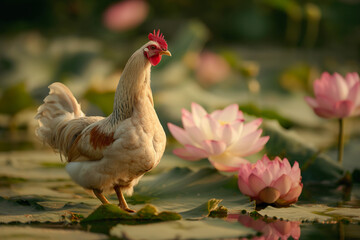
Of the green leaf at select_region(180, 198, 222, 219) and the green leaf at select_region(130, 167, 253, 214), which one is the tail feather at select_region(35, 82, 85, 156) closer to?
the green leaf at select_region(130, 167, 253, 214)

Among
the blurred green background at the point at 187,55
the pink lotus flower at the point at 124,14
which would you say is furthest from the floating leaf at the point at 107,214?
the pink lotus flower at the point at 124,14

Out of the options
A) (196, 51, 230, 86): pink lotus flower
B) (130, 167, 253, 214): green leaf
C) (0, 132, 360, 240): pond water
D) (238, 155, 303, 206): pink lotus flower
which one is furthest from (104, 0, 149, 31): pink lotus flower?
(238, 155, 303, 206): pink lotus flower

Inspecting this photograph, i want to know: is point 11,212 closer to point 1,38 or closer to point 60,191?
point 60,191

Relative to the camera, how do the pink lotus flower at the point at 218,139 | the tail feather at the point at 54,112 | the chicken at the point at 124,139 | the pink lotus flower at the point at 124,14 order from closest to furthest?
the chicken at the point at 124,139
the pink lotus flower at the point at 218,139
the tail feather at the point at 54,112
the pink lotus flower at the point at 124,14

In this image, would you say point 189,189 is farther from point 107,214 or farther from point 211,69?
point 211,69

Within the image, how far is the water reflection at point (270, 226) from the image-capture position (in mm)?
1521

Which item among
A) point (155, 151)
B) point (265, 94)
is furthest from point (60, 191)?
point (265, 94)

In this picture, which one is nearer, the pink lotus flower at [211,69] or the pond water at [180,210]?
the pond water at [180,210]

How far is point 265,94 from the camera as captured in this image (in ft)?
14.6

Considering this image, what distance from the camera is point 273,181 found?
1.85 m

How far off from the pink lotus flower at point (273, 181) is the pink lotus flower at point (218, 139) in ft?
0.74

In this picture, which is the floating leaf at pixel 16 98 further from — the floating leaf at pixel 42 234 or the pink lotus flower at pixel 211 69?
the floating leaf at pixel 42 234

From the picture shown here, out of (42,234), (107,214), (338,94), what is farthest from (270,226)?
(338,94)

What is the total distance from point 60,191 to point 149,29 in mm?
4625
